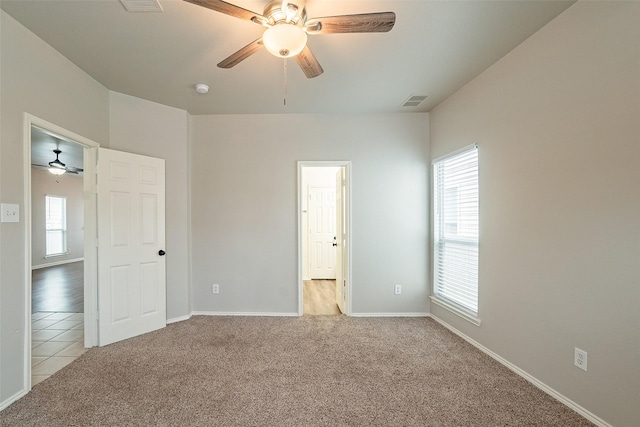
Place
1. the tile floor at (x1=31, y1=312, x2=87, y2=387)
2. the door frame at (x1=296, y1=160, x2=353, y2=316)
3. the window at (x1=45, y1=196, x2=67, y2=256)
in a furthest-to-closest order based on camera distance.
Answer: the window at (x1=45, y1=196, x2=67, y2=256) → the door frame at (x1=296, y1=160, x2=353, y2=316) → the tile floor at (x1=31, y1=312, x2=87, y2=387)

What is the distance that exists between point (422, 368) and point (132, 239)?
323 centimetres

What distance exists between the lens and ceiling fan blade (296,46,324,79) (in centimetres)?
182

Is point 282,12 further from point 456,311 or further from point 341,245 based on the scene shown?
point 456,311

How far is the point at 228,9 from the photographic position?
4.80 feet

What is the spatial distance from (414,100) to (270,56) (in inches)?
71.1

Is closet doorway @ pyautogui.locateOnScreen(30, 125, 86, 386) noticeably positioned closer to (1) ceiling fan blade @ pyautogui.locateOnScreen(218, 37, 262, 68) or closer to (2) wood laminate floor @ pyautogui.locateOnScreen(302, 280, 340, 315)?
(1) ceiling fan blade @ pyautogui.locateOnScreen(218, 37, 262, 68)

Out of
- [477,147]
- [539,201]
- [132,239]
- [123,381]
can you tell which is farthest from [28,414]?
[477,147]

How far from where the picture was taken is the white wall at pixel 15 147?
190cm

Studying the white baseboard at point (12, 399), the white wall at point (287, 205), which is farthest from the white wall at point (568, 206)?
→ the white baseboard at point (12, 399)

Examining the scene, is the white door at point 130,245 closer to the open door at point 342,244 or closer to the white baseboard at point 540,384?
the open door at point 342,244

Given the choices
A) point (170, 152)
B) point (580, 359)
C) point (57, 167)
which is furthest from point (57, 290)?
point (580, 359)

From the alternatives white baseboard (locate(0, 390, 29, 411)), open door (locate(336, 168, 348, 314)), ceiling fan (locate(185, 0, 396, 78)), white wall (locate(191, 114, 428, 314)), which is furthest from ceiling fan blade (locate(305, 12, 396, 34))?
Result: white baseboard (locate(0, 390, 29, 411))

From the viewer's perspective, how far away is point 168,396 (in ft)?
6.57

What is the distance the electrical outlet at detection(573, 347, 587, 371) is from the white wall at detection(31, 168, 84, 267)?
9.37 metres
